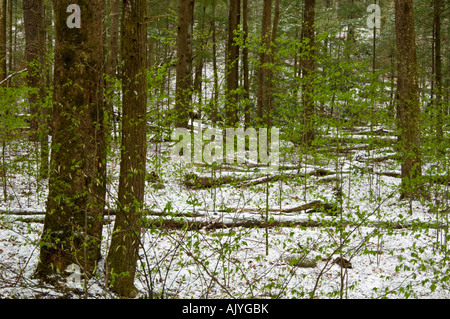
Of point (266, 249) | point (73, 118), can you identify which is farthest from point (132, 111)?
point (266, 249)

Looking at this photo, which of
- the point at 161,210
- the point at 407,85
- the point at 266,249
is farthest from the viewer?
the point at 407,85

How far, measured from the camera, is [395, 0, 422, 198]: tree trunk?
8.17 m

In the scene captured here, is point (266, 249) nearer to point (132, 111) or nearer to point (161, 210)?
point (161, 210)

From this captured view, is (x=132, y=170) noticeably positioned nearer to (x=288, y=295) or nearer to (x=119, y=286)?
(x=119, y=286)

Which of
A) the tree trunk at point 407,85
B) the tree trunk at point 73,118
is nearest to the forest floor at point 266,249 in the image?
the tree trunk at point 73,118

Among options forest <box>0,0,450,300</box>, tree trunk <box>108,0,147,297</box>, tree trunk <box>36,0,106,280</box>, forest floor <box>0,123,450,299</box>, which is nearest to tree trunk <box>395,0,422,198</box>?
forest <box>0,0,450,300</box>

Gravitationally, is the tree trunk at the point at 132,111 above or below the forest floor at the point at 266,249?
above

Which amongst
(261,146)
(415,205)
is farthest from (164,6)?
(415,205)

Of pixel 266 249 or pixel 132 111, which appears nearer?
pixel 132 111

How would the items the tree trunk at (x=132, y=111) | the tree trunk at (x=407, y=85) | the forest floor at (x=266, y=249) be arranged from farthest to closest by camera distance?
Result: the tree trunk at (x=407, y=85), the forest floor at (x=266, y=249), the tree trunk at (x=132, y=111)

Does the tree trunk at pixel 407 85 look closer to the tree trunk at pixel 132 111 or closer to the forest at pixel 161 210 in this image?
the forest at pixel 161 210

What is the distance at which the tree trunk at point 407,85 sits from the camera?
26.8 ft

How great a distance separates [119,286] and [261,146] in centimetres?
631

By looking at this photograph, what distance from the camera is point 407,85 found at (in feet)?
27.8
